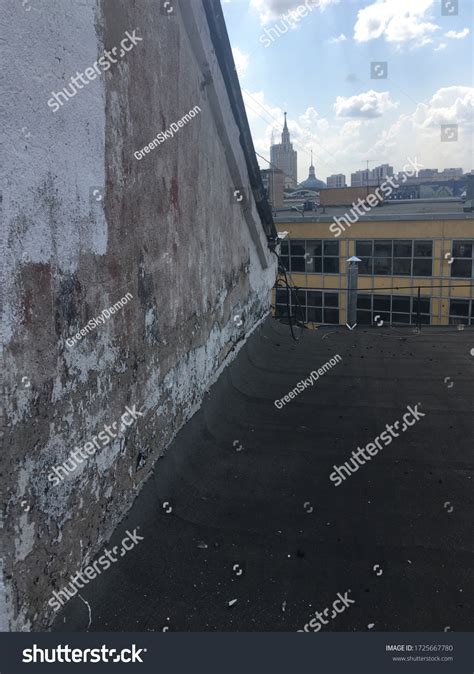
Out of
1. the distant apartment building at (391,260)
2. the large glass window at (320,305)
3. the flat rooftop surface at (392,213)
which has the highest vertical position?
the flat rooftop surface at (392,213)

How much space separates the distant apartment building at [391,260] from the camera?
103 ft

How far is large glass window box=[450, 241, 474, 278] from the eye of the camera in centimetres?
3111

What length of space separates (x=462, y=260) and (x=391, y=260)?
4067mm

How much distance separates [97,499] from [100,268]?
1.22 meters

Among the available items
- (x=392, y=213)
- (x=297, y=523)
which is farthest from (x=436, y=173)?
(x=297, y=523)

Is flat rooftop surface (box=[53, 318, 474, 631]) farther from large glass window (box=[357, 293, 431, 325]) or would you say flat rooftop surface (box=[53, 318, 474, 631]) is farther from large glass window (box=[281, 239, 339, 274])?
large glass window (box=[281, 239, 339, 274])

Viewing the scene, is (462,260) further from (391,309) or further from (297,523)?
(297,523)

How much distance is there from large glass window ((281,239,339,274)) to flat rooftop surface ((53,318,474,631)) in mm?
30014

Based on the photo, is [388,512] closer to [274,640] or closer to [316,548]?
[316,548]

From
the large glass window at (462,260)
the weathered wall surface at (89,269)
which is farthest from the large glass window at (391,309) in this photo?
the weathered wall surface at (89,269)

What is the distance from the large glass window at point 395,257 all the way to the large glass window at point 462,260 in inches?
52.2

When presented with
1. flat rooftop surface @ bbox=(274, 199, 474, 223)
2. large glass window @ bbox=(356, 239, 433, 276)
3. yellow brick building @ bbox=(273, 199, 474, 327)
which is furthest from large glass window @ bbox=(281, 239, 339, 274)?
large glass window @ bbox=(356, 239, 433, 276)

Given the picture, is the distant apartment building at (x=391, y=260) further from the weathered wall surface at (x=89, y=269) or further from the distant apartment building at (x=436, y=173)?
the distant apartment building at (x=436, y=173)

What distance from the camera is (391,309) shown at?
34438 millimetres
